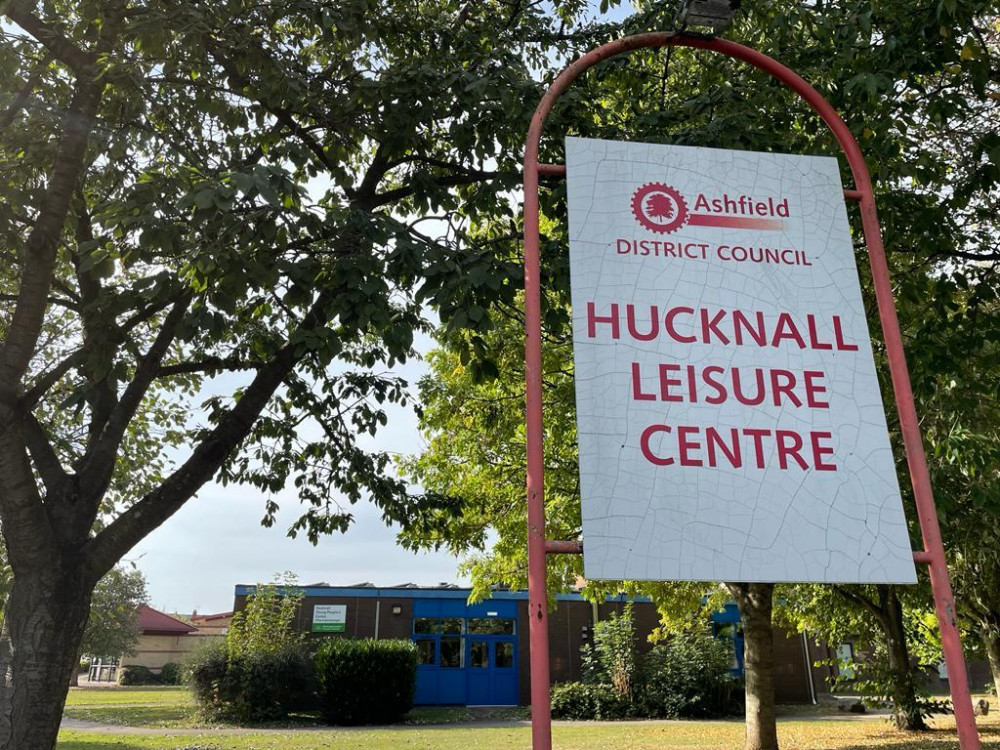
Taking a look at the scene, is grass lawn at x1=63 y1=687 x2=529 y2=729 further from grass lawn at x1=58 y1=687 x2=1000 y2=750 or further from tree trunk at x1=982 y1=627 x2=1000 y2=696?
tree trunk at x1=982 y1=627 x2=1000 y2=696

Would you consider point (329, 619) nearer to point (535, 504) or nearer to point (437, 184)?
point (437, 184)

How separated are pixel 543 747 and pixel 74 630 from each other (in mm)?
5500

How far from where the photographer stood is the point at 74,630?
6.66m

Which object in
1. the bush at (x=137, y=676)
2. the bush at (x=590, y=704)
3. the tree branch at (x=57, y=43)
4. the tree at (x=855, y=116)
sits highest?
the tree branch at (x=57, y=43)

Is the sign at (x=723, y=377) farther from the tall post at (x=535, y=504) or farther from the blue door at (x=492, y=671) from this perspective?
the blue door at (x=492, y=671)

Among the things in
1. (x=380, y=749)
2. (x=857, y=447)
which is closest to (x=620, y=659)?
(x=380, y=749)

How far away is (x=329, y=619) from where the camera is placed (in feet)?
87.0

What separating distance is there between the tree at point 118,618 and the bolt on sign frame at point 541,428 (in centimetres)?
4284

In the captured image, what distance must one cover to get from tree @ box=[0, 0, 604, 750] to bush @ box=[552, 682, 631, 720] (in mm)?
15500

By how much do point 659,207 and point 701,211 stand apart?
0.20 m

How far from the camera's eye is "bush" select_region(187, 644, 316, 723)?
63.7 ft

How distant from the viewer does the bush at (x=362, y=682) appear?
65.7 feet

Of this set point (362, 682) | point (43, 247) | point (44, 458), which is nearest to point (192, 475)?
point (44, 458)

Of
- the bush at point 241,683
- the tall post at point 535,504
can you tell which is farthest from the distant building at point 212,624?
the tall post at point 535,504
